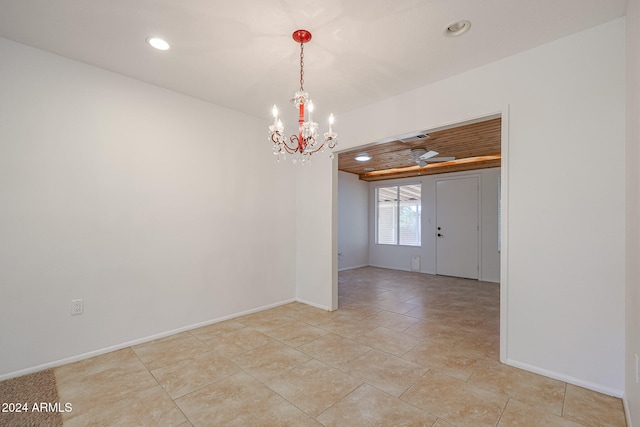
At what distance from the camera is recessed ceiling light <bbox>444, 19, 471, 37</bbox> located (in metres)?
2.07

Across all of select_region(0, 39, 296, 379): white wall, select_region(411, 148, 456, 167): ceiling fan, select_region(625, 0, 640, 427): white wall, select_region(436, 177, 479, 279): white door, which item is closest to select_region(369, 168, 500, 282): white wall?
select_region(436, 177, 479, 279): white door

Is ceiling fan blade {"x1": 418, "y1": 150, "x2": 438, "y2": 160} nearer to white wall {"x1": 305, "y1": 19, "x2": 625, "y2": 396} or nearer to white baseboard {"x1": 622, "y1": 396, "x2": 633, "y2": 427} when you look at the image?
white wall {"x1": 305, "y1": 19, "x2": 625, "y2": 396}

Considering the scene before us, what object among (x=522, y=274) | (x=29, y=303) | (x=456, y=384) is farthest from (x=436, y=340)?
(x=29, y=303)

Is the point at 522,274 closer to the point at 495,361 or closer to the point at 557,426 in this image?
the point at 495,361

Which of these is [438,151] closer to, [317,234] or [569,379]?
[317,234]

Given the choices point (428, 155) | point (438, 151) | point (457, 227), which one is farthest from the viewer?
point (457, 227)

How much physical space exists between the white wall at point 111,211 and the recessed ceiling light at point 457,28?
2610mm

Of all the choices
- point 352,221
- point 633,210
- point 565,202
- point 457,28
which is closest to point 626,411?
point 633,210

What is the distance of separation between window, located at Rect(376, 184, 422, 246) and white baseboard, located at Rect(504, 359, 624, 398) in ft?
16.1

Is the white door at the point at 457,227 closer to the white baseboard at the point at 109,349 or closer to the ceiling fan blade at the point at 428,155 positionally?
the ceiling fan blade at the point at 428,155

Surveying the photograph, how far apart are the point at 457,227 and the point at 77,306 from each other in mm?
6723

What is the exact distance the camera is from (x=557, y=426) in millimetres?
1745

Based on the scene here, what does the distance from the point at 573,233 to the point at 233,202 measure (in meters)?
3.44

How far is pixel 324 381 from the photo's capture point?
2.24 meters
